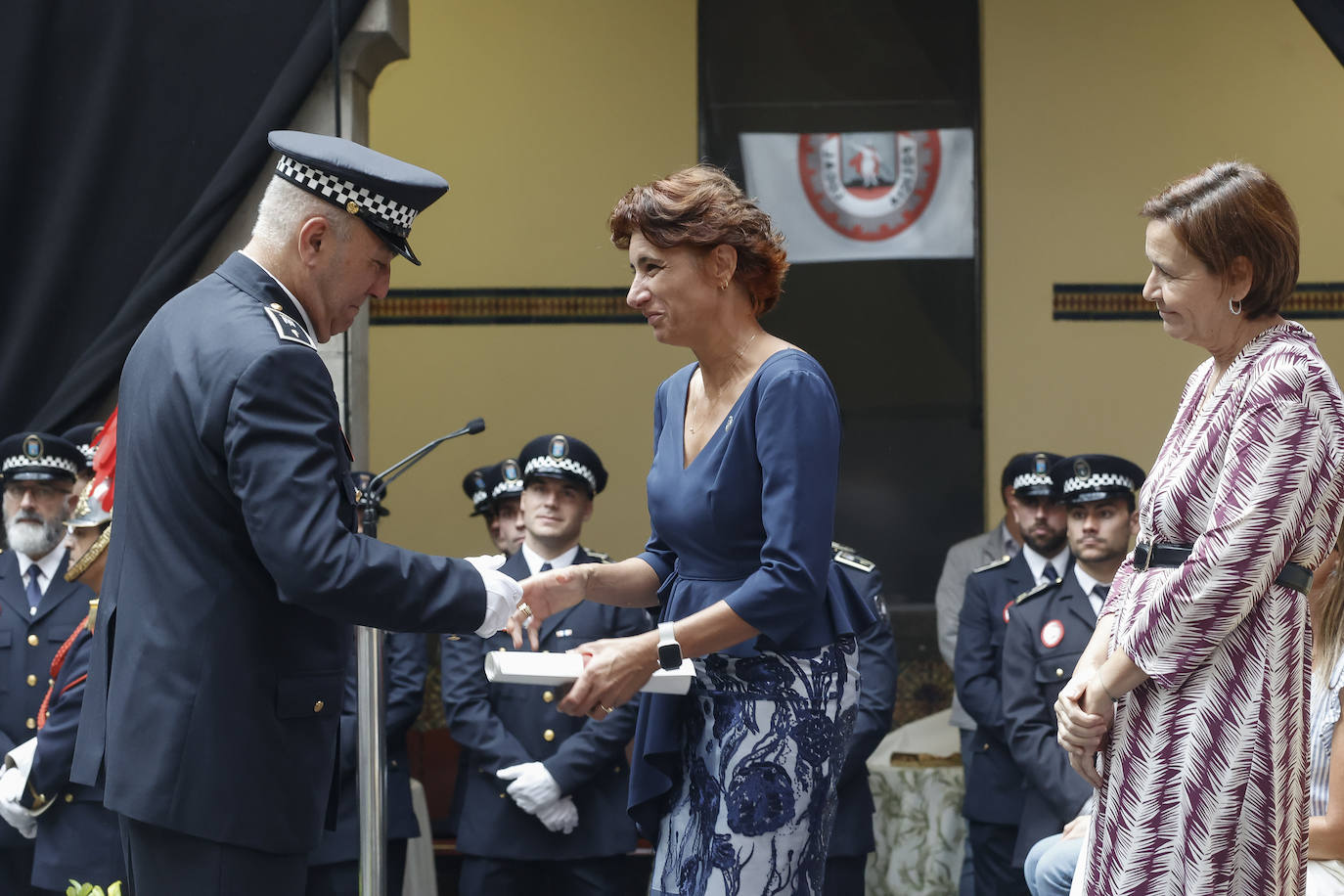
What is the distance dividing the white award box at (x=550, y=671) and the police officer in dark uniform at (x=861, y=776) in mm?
2347

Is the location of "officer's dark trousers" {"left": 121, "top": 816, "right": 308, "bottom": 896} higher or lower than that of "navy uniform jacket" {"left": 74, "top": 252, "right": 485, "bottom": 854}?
lower

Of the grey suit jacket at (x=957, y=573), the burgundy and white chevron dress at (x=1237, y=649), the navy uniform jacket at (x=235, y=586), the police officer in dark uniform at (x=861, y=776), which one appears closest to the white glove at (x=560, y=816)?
the police officer in dark uniform at (x=861, y=776)

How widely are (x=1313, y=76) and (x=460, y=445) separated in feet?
14.9

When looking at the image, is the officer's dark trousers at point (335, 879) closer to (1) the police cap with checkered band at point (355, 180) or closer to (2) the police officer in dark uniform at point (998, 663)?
(2) the police officer in dark uniform at point (998, 663)

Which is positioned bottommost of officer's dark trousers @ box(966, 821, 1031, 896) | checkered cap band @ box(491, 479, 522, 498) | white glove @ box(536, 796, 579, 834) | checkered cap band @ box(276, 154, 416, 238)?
officer's dark trousers @ box(966, 821, 1031, 896)

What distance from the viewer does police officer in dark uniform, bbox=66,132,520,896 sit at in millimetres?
2014

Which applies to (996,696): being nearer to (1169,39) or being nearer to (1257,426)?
(1257,426)

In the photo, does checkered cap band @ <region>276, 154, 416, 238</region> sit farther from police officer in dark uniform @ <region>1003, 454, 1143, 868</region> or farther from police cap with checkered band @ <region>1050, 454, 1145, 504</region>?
police cap with checkered band @ <region>1050, 454, 1145, 504</region>

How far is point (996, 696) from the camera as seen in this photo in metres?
4.89

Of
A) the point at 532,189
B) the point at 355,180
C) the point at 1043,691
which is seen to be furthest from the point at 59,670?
the point at 532,189

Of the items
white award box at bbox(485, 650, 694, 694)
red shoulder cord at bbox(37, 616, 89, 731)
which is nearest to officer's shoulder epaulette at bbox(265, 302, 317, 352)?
white award box at bbox(485, 650, 694, 694)

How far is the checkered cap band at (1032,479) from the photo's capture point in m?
5.32

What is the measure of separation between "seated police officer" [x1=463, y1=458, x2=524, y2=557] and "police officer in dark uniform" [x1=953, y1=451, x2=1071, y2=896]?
5.27 ft

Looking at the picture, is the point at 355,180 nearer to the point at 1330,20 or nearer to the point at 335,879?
the point at 335,879
